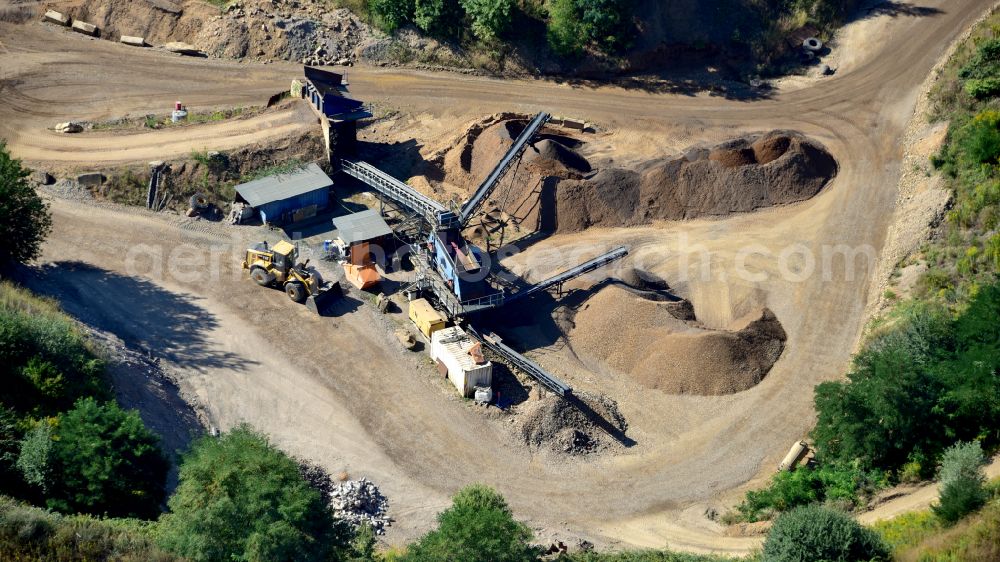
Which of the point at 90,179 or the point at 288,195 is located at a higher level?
the point at 288,195

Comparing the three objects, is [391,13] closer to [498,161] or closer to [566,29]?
[566,29]

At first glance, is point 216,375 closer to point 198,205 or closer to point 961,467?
point 198,205

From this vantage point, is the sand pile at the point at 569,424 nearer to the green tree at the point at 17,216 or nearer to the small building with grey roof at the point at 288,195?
the small building with grey roof at the point at 288,195

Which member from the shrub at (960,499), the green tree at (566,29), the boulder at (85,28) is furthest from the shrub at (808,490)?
the boulder at (85,28)

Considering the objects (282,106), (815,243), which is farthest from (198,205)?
(815,243)

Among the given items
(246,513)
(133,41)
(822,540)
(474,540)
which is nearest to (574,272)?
(474,540)

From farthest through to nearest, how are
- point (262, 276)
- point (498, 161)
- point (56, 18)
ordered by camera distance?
point (56, 18) → point (498, 161) → point (262, 276)
